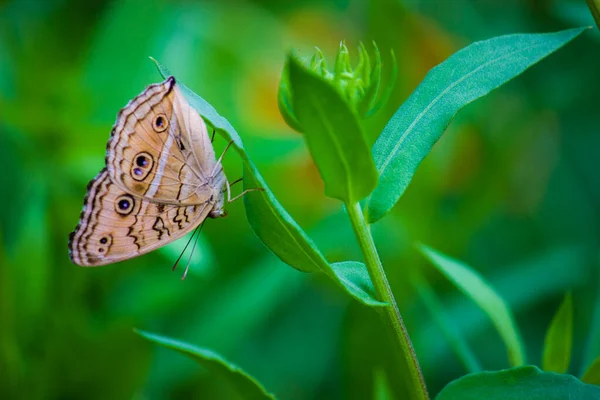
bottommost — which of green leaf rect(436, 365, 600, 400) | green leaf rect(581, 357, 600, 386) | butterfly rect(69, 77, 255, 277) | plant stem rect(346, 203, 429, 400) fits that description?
green leaf rect(581, 357, 600, 386)

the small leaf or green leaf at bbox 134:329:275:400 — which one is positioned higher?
the small leaf

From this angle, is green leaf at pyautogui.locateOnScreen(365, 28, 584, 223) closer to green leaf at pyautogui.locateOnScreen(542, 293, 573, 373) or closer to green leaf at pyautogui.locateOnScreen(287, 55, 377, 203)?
green leaf at pyautogui.locateOnScreen(287, 55, 377, 203)

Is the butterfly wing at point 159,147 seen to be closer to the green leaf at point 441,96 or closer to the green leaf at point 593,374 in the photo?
the green leaf at point 441,96

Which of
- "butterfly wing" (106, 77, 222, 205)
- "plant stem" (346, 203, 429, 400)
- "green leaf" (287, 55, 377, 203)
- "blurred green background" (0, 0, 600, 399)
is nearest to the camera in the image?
"green leaf" (287, 55, 377, 203)

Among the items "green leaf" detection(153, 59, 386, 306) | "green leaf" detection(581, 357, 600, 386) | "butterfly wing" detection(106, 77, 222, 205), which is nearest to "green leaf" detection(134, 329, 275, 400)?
"green leaf" detection(153, 59, 386, 306)

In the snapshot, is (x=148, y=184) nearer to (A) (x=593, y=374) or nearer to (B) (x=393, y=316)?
(B) (x=393, y=316)

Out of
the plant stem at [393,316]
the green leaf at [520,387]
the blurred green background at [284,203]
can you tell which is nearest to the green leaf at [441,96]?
the plant stem at [393,316]

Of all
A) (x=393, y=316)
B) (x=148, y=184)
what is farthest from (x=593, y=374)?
(x=148, y=184)
